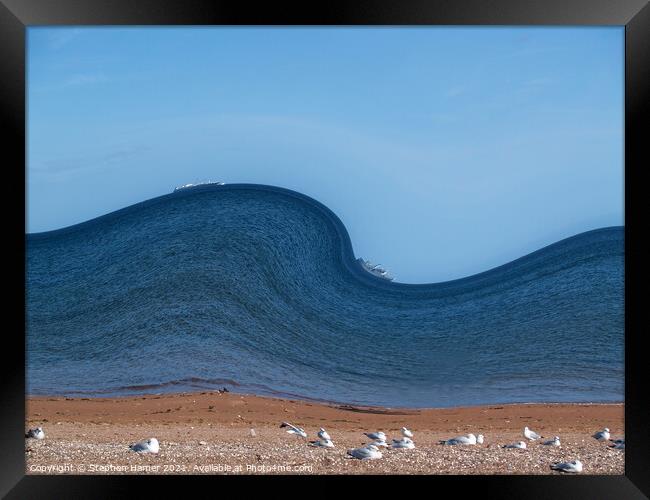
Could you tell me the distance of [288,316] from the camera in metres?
4.19

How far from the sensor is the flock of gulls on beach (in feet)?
11.1

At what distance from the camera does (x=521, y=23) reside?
2.73 meters

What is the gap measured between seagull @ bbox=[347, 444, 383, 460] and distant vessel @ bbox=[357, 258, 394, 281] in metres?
1.32

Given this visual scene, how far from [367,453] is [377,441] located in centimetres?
37

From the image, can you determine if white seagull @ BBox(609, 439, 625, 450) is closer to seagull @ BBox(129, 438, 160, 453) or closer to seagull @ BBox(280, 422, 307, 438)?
seagull @ BBox(280, 422, 307, 438)

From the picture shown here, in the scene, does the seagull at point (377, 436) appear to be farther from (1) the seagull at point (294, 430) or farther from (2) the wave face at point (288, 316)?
(1) the seagull at point (294, 430)

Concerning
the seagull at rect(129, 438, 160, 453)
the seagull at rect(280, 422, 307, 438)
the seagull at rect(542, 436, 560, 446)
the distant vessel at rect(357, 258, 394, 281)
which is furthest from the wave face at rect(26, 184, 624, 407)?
the seagull at rect(129, 438, 160, 453)

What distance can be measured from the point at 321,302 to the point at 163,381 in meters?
1.37

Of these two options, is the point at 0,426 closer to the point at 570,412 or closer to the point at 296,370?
the point at 296,370

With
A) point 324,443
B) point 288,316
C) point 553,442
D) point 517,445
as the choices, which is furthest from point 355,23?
point 553,442

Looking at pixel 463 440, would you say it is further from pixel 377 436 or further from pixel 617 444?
pixel 617 444

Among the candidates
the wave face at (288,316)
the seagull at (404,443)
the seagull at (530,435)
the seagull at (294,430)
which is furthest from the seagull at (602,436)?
the seagull at (294,430)

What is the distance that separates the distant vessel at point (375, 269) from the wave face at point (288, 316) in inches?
3.9

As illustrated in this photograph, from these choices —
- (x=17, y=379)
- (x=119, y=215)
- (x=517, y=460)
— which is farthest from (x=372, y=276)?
(x=17, y=379)
